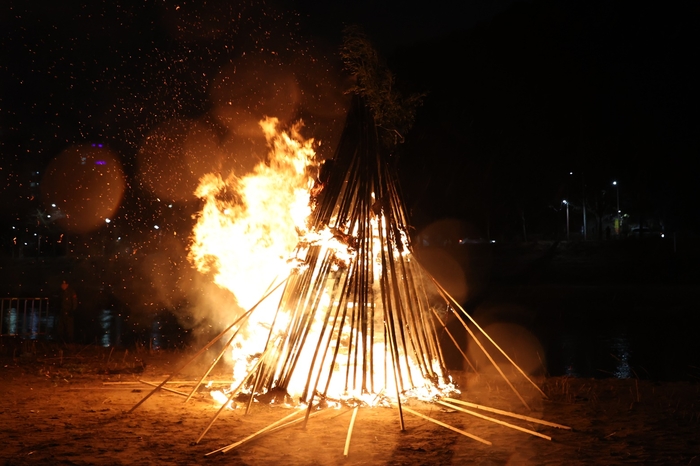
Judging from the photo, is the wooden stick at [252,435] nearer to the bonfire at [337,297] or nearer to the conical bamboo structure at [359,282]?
the bonfire at [337,297]

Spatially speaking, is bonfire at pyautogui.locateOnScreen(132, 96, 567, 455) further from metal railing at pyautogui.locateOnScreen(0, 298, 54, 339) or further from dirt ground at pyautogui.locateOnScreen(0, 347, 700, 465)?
metal railing at pyautogui.locateOnScreen(0, 298, 54, 339)

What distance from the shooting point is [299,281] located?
6.18 metres

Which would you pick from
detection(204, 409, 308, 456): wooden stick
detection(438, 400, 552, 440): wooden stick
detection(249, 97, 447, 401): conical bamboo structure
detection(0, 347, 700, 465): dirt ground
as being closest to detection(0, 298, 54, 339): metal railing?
detection(0, 347, 700, 465): dirt ground

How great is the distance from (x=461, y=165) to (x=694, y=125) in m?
7.95

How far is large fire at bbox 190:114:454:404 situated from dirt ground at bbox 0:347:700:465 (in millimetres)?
362

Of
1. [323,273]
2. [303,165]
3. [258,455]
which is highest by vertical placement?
[303,165]

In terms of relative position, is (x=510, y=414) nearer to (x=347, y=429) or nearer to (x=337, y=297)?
(x=347, y=429)

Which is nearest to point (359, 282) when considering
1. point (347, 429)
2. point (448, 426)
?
point (347, 429)

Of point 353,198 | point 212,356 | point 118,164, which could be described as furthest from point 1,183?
point 353,198

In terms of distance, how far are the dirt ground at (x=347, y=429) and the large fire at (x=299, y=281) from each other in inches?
14.3

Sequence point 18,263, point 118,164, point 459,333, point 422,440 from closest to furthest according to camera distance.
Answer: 1. point 422,440
2. point 459,333
3. point 118,164
4. point 18,263

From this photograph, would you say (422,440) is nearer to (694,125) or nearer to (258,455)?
(258,455)

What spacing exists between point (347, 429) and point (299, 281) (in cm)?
158

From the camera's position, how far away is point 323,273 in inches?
237
